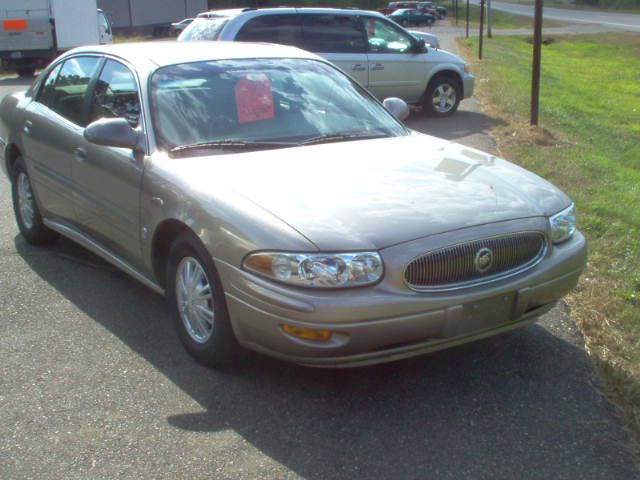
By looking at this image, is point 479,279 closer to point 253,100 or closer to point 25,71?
point 253,100

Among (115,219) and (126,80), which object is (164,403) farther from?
(126,80)

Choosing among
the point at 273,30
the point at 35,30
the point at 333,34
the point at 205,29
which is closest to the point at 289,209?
the point at 273,30

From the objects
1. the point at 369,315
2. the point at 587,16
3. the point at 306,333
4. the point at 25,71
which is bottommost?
the point at 587,16

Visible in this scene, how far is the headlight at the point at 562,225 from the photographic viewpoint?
4336mm

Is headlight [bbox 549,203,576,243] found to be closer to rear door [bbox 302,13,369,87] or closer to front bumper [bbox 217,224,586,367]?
front bumper [bbox 217,224,586,367]

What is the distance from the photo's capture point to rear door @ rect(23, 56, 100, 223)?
564 centimetres

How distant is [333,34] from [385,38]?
3.28 ft

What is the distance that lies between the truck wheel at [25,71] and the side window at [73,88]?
65.1 feet

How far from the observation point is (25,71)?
25.0 m

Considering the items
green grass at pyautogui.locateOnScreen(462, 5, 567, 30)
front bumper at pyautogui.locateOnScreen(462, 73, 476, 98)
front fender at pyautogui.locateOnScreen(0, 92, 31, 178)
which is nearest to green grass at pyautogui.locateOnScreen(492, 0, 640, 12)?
green grass at pyautogui.locateOnScreen(462, 5, 567, 30)

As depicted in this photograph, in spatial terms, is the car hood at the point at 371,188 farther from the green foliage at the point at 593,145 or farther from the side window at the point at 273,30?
the side window at the point at 273,30

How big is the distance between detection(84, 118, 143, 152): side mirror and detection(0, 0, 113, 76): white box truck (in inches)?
801

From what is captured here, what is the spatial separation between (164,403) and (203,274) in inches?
25.8

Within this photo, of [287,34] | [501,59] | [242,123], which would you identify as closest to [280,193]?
[242,123]
